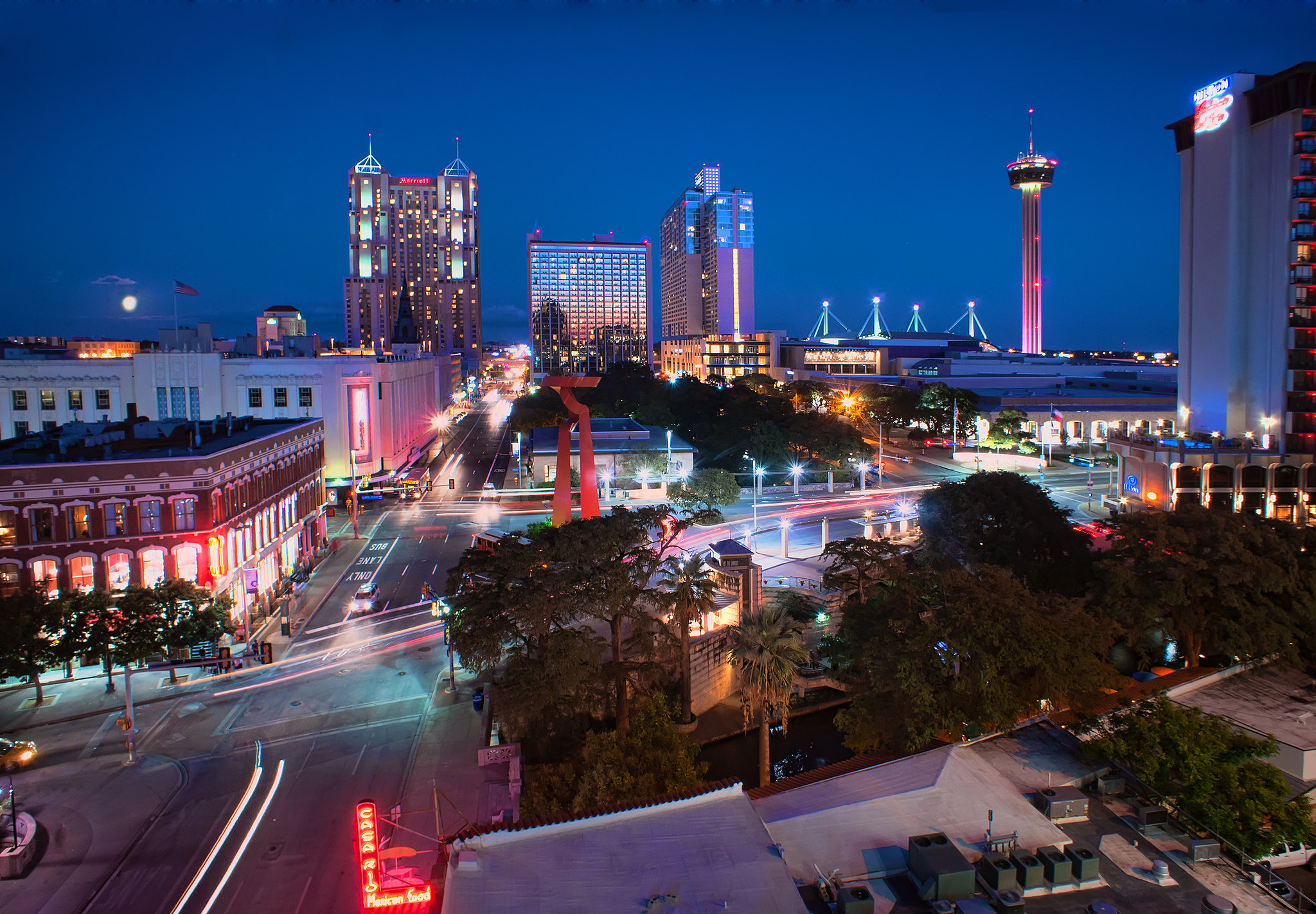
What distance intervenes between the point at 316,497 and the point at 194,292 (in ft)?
53.3

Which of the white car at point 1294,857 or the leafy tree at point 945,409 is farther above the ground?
the leafy tree at point 945,409

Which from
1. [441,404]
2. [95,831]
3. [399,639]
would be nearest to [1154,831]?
[95,831]

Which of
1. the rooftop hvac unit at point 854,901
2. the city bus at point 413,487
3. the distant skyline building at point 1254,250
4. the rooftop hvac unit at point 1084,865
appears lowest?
the rooftop hvac unit at point 1084,865

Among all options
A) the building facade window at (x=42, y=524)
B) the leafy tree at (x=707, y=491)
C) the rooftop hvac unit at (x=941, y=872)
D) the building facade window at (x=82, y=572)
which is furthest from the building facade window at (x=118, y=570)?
the leafy tree at (x=707, y=491)

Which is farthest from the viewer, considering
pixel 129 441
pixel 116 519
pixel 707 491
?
pixel 707 491

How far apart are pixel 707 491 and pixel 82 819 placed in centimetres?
4412

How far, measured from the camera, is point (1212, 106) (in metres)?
62.2

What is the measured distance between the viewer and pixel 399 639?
3866cm

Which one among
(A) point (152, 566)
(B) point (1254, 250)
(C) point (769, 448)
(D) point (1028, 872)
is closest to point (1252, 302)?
(B) point (1254, 250)

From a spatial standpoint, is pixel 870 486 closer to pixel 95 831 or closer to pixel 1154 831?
pixel 1154 831

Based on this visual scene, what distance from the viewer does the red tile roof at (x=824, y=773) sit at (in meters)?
22.3

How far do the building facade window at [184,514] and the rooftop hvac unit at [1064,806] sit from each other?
117ft

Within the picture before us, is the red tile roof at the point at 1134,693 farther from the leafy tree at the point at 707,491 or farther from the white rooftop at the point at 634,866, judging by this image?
the leafy tree at the point at 707,491

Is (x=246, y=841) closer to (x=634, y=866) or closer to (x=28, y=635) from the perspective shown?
(x=634, y=866)
